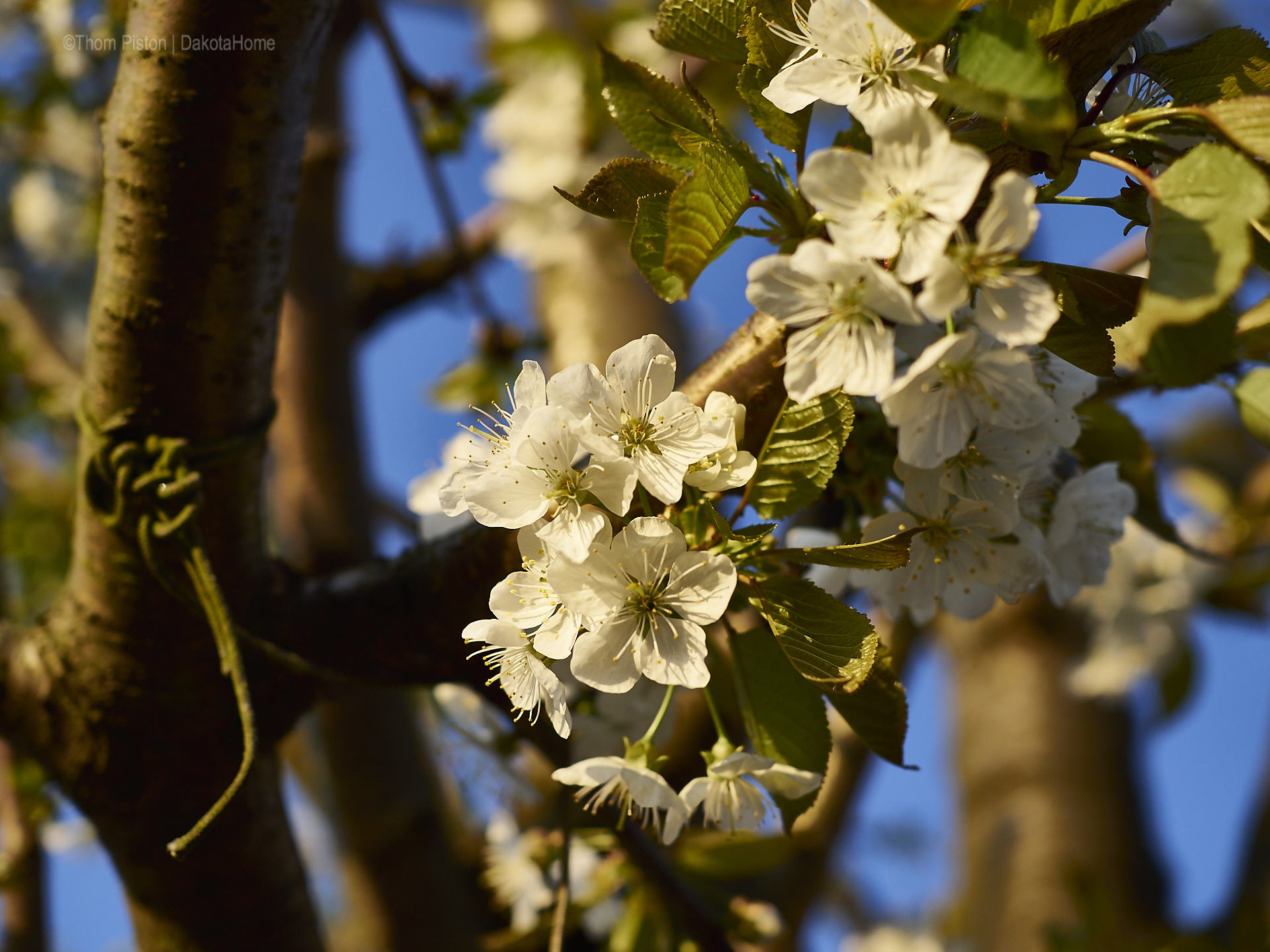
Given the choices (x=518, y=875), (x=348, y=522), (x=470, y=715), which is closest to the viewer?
(x=470, y=715)

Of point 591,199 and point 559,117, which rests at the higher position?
point 591,199

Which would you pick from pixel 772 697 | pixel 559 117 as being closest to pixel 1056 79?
pixel 772 697

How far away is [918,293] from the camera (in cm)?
60

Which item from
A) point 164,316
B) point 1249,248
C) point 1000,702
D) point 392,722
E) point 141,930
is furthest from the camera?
point 1000,702

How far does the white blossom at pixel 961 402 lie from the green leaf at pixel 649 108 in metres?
0.23

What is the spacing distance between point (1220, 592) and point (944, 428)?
171cm

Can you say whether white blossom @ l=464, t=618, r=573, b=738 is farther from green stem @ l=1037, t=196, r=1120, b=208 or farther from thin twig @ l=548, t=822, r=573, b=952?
green stem @ l=1037, t=196, r=1120, b=208

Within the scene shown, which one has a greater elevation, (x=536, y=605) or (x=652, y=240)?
(x=652, y=240)

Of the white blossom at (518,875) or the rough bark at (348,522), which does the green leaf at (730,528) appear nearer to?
the white blossom at (518,875)

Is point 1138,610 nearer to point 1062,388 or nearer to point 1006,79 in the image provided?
point 1062,388

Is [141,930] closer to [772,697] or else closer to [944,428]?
[772,697]

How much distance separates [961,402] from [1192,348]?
0.39ft

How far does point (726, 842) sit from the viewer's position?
3.59 feet

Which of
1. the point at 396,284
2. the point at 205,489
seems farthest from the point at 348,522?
the point at 205,489
